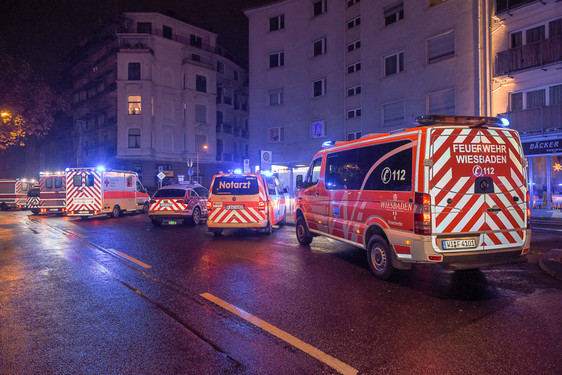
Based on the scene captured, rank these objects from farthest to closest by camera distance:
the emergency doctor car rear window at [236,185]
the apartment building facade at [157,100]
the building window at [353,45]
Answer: the apartment building facade at [157,100], the building window at [353,45], the emergency doctor car rear window at [236,185]

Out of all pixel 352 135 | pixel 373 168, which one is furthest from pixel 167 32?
pixel 373 168

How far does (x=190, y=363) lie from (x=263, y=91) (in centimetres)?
2928

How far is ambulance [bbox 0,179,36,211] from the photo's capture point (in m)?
30.2

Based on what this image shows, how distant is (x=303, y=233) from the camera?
10297 mm

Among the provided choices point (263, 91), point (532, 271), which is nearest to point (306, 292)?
point (532, 271)

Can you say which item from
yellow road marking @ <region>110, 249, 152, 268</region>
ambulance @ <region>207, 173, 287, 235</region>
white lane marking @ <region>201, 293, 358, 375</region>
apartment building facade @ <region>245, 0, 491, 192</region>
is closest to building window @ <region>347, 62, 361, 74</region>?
apartment building facade @ <region>245, 0, 491, 192</region>

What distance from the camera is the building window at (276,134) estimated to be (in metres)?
30.2

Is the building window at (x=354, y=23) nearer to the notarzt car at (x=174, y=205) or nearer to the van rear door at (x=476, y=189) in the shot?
the notarzt car at (x=174, y=205)

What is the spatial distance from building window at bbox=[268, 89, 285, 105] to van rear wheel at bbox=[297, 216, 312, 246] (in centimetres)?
2112

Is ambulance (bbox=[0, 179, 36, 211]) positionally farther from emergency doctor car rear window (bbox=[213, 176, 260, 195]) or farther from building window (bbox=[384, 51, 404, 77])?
building window (bbox=[384, 51, 404, 77])

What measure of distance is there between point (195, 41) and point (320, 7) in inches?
846

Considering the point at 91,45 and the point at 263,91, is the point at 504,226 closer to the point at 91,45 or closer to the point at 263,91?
the point at 263,91

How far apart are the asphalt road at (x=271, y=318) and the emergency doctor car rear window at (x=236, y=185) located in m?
3.68

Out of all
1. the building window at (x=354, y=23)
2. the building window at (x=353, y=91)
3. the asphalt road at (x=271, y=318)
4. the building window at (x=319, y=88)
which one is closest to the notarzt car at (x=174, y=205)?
the asphalt road at (x=271, y=318)
